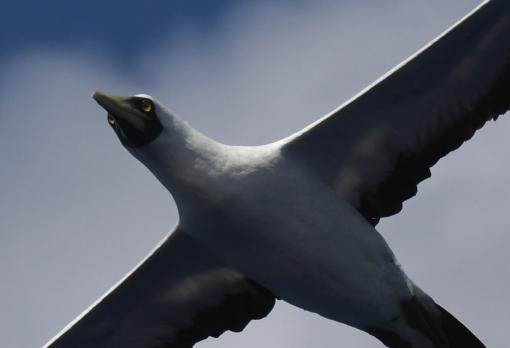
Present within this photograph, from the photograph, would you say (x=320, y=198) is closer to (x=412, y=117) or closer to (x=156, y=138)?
(x=412, y=117)

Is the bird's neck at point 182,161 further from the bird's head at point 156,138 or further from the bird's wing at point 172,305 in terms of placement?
the bird's wing at point 172,305

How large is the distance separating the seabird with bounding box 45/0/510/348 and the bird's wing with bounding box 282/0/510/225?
0.06 feet

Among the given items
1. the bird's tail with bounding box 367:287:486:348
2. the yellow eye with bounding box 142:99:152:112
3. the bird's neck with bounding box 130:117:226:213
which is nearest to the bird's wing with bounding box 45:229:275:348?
the bird's neck with bounding box 130:117:226:213

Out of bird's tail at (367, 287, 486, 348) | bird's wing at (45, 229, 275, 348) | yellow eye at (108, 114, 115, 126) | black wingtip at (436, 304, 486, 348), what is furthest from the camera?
bird's wing at (45, 229, 275, 348)

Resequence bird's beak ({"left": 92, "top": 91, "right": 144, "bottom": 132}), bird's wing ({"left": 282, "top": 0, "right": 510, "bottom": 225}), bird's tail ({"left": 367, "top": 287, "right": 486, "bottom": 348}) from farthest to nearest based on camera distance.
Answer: bird's tail ({"left": 367, "top": 287, "right": 486, "bottom": 348}) < bird's wing ({"left": 282, "top": 0, "right": 510, "bottom": 225}) < bird's beak ({"left": 92, "top": 91, "right": 144, "bottom": 132})

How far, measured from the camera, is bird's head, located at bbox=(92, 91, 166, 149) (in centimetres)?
1527

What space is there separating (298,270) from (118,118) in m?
2.93

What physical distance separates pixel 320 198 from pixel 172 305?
3.01m

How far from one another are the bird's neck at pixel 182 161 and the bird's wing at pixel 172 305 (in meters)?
1.24

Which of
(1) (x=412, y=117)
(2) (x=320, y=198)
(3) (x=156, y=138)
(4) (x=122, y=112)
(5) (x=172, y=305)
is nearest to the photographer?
(4) (x=122, y=112)

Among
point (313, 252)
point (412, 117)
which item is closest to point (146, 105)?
point (313, 252)

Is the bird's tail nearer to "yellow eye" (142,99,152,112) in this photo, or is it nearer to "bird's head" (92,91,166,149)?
"bird's head" (92,91,166,149)

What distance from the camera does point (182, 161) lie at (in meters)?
15.4

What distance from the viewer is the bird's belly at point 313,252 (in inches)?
606
